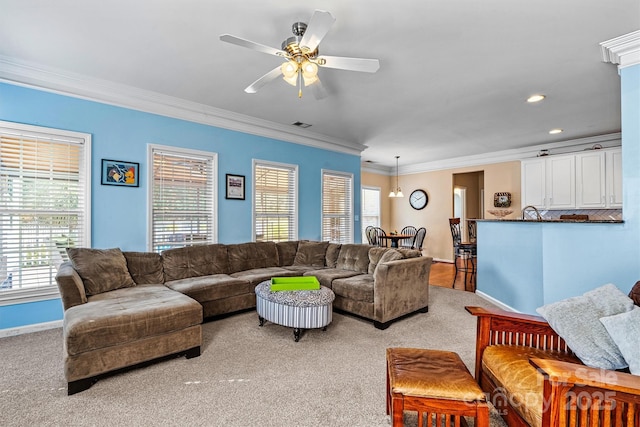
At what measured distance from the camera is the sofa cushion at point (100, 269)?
9.67 feet

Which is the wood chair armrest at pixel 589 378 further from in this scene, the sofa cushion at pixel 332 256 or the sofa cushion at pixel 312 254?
the sofa cushion at pixel 312 254

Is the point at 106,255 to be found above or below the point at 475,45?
below

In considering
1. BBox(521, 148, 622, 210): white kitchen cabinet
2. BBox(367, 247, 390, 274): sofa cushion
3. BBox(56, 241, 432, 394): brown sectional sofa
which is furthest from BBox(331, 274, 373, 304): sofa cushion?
BBox(521, 148, 622, 210): white kitchen cabinet

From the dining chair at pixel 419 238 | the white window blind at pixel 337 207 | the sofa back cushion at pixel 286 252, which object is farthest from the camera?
the dining chair at pixel 419 238

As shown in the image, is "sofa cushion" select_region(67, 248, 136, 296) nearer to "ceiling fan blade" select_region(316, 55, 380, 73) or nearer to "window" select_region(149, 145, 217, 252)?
"window" select_region(149, 145, 217, 252)

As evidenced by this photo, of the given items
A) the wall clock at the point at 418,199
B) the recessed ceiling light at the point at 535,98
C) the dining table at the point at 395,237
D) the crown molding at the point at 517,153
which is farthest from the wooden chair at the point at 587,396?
the wall clock at the point at 418,199

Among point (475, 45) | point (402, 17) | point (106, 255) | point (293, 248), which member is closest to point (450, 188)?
point (293, 248)

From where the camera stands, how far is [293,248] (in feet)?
16.1

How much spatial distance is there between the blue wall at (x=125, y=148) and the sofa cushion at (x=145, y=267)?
0.25 m

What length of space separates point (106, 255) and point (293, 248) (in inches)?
98.4

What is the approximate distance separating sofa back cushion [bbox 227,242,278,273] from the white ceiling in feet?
6.41

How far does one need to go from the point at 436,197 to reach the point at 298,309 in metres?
6.31

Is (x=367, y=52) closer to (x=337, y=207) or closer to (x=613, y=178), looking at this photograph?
(x=337, y=207)

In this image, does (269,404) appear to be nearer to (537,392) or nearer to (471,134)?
(537,392)
